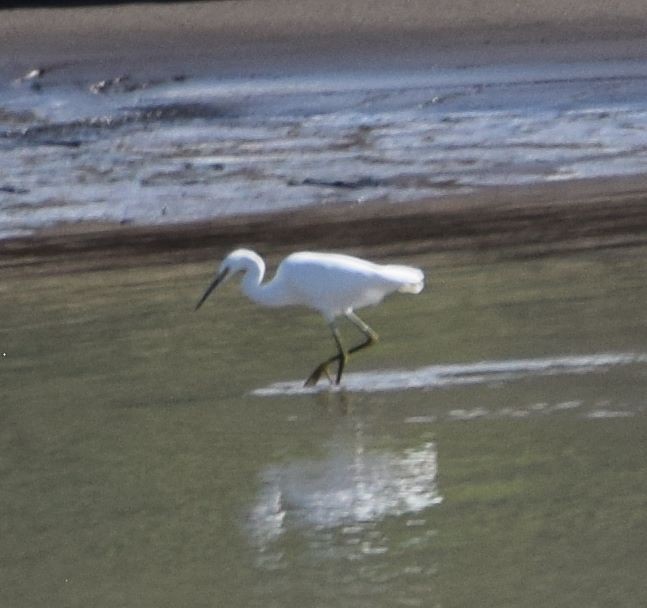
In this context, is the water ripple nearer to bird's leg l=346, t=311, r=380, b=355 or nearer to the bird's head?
bird's leg l=346, t=311, r=380, b=355

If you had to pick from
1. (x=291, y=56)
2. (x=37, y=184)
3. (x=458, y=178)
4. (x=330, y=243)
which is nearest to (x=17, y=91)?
(x=291, y=56)

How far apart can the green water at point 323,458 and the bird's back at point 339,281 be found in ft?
1.17

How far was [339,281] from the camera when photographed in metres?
9.12

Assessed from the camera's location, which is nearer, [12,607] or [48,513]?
[12,607]

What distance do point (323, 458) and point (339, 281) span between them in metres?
1.72

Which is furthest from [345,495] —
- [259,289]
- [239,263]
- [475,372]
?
[239,263]

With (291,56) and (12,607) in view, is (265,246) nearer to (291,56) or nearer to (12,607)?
(12,607)

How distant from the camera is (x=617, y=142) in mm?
16469

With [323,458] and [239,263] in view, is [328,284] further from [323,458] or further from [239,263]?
[323,458]

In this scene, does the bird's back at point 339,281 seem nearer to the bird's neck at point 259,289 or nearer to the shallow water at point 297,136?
the bird's neck at point 259,289

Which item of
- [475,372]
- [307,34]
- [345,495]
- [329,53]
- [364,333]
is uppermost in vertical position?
[307,34]

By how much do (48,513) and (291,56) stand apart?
52.1 feet

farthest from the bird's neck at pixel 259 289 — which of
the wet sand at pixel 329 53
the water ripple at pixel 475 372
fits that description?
the wet sand at pixel 329 53

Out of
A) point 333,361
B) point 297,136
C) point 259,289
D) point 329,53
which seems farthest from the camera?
point 329,53
